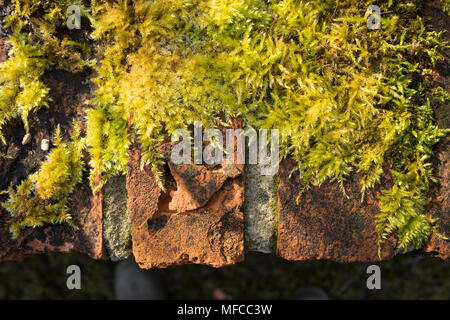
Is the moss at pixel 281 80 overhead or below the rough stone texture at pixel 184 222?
overhead

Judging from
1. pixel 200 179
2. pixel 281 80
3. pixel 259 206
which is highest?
pixel 281 80

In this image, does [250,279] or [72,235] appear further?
[250,279]

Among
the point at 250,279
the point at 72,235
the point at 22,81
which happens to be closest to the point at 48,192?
the point at 72,235

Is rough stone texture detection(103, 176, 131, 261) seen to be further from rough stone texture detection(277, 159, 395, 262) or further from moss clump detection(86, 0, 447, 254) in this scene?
rough stone texture detection(277, 159, 395, 262)

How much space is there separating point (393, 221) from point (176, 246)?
2.92ft

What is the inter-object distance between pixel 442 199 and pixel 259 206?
769 millimetres

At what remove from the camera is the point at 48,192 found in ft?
4.55

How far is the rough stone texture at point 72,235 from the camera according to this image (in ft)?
4.53

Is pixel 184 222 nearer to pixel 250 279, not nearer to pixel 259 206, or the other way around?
pixel 259 206

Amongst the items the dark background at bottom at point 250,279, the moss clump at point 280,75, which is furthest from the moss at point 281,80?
the dark background at bottom at point 250,279

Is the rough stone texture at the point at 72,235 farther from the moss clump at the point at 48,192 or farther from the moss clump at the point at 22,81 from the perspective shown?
the moss clump at the point at 22,81

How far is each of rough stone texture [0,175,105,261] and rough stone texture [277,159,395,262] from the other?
0.76 metres

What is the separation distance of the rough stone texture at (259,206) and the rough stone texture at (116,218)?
512mm

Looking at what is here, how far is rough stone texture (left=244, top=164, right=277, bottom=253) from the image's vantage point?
1.36 meters
